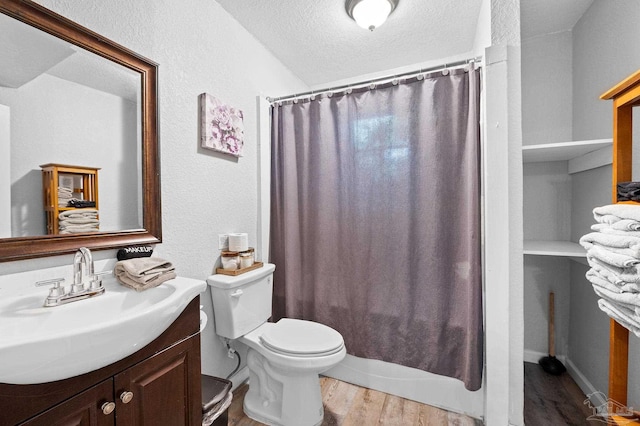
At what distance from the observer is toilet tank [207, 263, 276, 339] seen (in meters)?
1.57

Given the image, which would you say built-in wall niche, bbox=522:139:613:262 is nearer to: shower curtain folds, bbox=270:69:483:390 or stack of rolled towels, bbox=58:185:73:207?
shower curtain folds, bbox=270:69:483:390

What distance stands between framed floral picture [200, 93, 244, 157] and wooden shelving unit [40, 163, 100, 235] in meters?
0.59

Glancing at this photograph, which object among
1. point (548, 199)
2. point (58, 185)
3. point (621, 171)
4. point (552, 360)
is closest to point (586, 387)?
point (552, 360)

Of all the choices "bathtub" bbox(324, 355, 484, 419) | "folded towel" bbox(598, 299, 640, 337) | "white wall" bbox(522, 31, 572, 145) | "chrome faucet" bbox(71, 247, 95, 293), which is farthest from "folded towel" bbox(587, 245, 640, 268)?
"chrome faucet" bbox(71, 247, 95, 293)

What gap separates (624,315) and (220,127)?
76.5 inches

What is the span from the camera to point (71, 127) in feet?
3.60

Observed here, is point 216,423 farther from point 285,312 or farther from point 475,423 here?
point 475,423

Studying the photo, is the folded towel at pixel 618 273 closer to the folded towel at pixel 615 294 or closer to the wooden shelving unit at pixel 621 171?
the folded towel at pixel 615 294

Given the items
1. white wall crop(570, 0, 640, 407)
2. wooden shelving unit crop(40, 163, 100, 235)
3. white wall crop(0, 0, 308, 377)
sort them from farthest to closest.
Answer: white wall crop(570, 0, 640, 407), white wall crop(0, 0, 308, 377), wooden shelving unit crop(40, 163, 100, 235)

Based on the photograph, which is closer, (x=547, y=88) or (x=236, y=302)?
(x=236, y=302)

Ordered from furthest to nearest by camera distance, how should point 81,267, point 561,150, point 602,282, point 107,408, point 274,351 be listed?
1. point 561,150
2. point 274,351
3. point 81,267
4. point 602,282
5. point 107,408

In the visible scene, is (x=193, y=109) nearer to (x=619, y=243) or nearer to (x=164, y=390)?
(x=164, y=390)

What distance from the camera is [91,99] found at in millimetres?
1169

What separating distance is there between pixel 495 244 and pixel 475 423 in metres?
1.01
